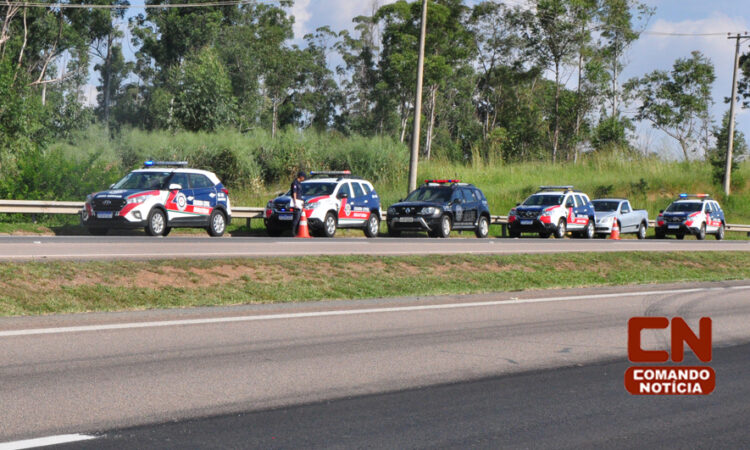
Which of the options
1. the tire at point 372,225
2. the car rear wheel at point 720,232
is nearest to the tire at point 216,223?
the tire at point 372,225

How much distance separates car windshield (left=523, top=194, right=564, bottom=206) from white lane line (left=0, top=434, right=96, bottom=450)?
99.2 feet

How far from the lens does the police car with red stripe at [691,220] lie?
3934 centimetres

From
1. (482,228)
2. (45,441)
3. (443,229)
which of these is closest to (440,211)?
(443,229)

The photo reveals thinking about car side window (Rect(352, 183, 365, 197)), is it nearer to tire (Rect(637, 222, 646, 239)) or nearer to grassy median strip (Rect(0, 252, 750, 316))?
grassy median strip (Rect(0, 252, 750, 316))

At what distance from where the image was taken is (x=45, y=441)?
5473 millimetres

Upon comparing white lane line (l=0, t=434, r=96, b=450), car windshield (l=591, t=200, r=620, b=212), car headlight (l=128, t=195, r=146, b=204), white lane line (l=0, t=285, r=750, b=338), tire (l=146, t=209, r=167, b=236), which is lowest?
white lane line (l=0, t=285, r=750, b=338)

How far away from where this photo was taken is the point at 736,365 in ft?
28.9

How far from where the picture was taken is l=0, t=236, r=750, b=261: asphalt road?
15703 millimetres

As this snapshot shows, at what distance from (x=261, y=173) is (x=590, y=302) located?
30863mm

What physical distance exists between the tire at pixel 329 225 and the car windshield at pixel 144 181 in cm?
531

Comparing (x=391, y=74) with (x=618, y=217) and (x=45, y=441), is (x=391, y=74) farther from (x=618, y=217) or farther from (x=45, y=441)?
(x=45, y=441)

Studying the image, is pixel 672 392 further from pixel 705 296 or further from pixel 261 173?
pixel 261 173

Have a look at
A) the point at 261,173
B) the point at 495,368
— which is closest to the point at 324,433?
the point at 495,368

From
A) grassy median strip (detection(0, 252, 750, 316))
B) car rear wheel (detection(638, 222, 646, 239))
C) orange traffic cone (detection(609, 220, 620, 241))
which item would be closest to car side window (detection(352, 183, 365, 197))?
grassy median strip (detection(0, 252, 750, 316))
